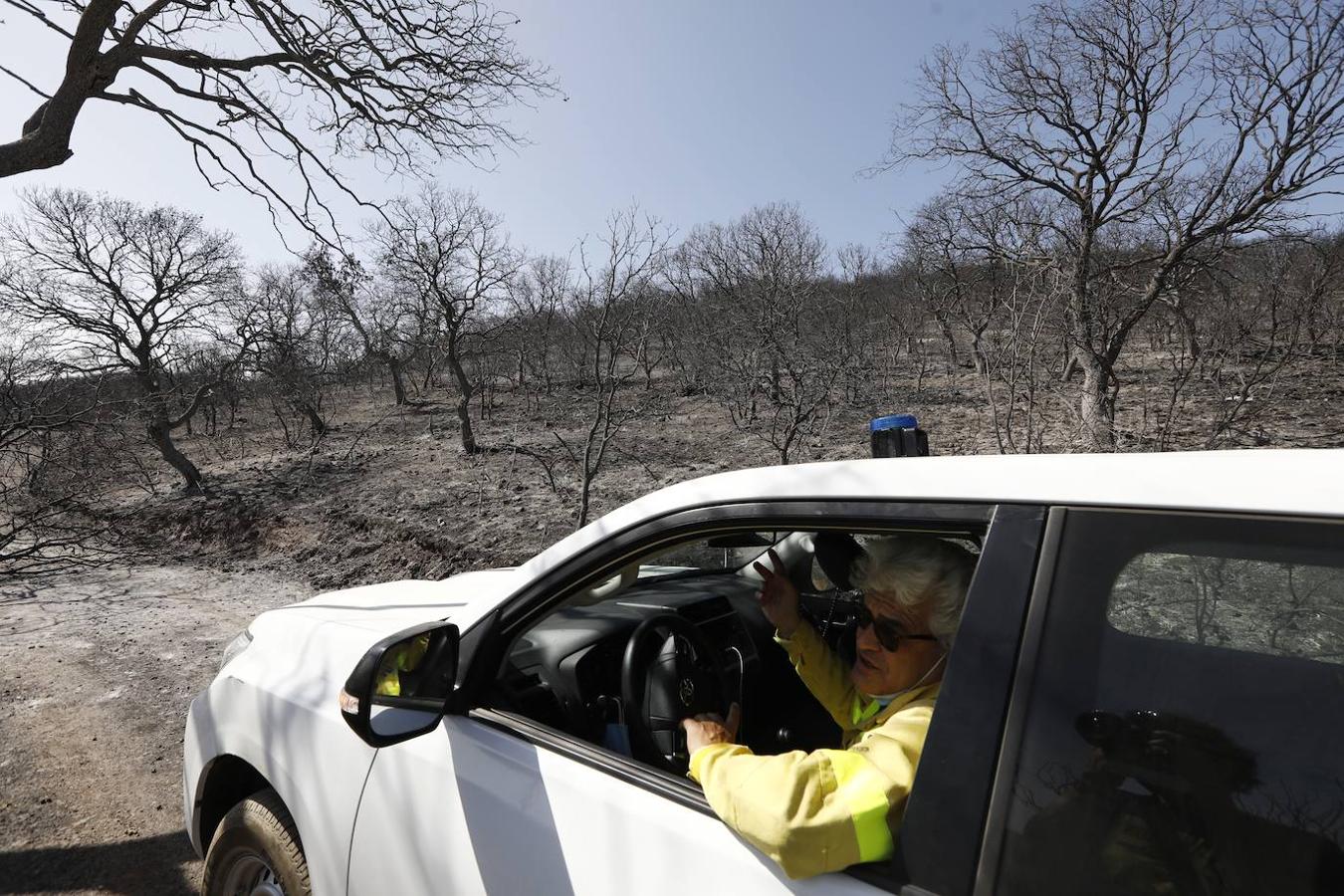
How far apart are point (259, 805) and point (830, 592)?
203cm

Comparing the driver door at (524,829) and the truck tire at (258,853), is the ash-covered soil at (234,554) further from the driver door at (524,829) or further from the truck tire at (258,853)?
the driver door at (524,829)

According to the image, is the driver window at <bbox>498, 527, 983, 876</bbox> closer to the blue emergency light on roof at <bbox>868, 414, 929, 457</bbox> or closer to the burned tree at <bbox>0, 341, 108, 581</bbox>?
the blue emergency light on roof at <bbox>868, 414, 929, 457</bbox>

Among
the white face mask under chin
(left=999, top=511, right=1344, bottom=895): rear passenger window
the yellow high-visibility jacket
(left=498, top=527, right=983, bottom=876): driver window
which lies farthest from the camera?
the white face mask under chin

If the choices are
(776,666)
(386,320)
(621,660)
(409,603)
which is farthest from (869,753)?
(386,320)

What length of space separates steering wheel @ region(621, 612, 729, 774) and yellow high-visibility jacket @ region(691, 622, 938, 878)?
0.56 metres

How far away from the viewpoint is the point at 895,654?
4.54 ft

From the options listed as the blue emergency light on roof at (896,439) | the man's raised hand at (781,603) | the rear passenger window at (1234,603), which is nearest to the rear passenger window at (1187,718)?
the rear passenger window at (1234,603)

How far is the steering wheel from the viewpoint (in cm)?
175

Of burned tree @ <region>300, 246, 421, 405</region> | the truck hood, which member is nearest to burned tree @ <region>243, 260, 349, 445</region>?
burned tree @ <region>300, 246, 421, 405</region>

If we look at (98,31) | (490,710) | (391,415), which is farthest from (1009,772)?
(391,415)

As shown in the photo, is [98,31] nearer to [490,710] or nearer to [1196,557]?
[490,710]

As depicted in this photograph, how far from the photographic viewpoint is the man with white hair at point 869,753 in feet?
3.31

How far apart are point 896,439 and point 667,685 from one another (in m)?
0.87

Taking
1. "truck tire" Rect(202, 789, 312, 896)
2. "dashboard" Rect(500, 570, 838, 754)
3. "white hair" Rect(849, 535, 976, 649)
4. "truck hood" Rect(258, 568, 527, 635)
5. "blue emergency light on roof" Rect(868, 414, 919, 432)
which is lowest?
"truck tire" Rect(202, 789, 312, 896)
